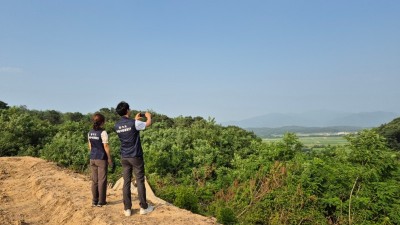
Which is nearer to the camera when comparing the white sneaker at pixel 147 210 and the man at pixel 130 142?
the man at pixel 130 142

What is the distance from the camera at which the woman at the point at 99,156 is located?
7.80 m

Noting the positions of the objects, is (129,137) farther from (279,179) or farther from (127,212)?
(279,179)

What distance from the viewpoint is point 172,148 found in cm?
1586

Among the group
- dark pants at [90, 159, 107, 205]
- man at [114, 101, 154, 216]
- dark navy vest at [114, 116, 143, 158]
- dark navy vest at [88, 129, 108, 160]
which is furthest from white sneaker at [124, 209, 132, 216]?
dark navy vest at [88, 129, 108, 160]

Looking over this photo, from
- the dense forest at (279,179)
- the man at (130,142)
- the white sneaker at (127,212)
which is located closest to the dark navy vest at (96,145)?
the man at (130,142)

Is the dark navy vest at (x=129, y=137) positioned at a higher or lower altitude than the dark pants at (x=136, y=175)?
higher

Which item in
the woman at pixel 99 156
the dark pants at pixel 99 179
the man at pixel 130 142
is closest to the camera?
the man at pixel 130 142

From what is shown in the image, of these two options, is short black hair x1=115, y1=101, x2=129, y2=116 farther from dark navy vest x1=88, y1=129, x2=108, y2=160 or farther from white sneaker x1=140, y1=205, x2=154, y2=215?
white sneaker x1=140, y1=205, x2=154, y2=215

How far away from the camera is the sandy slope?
728 centimetres

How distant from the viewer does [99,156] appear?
26.1ft

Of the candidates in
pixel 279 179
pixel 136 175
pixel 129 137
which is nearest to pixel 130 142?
pixel 129 137

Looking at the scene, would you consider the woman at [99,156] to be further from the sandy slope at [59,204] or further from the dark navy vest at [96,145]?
the sandy slope at [59,204]

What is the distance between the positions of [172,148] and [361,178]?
324 inches

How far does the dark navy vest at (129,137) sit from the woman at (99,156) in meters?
0.84
